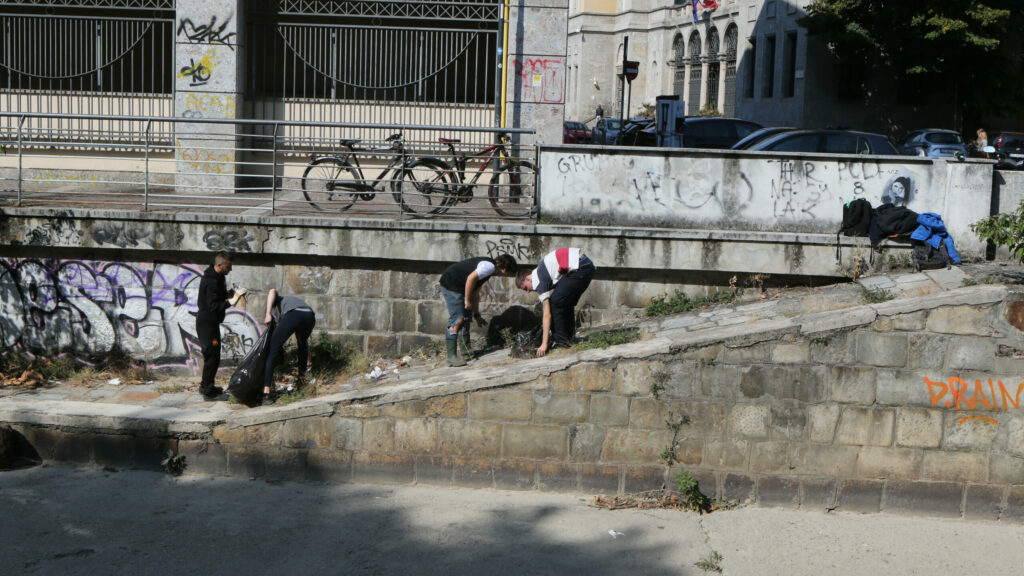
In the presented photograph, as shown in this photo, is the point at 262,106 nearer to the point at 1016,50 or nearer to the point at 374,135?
the point at 374,135

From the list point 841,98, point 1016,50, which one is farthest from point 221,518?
point 1016,50

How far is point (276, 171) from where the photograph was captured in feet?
38.7

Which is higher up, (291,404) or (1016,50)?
(1016,50)

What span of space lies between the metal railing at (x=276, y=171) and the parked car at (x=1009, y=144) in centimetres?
1883

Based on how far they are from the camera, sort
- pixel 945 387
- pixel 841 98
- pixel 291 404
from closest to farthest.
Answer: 1. pixel 945 387
2. pixel 291 404
3. pixel 841 98

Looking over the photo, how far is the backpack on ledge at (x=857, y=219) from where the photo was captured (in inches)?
382

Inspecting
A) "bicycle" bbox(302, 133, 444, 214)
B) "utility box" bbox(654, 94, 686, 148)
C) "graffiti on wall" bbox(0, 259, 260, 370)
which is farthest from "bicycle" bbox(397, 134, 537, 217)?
"utility box" bbox(654, 94, 686, 148)

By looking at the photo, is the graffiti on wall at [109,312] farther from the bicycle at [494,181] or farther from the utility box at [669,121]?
the utility box at [669,121]

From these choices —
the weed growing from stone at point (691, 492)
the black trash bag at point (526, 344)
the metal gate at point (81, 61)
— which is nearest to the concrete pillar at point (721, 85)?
the metal gate at point (81, 61)

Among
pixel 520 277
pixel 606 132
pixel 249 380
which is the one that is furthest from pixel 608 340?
pixel 606 132

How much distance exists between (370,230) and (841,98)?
83.0 feet

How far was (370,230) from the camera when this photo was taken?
388 inches

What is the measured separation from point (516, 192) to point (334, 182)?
6.59 ft

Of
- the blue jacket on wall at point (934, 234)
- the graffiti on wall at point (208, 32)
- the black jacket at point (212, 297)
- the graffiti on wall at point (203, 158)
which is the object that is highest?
the graffiti on wall at point (208, 32)
